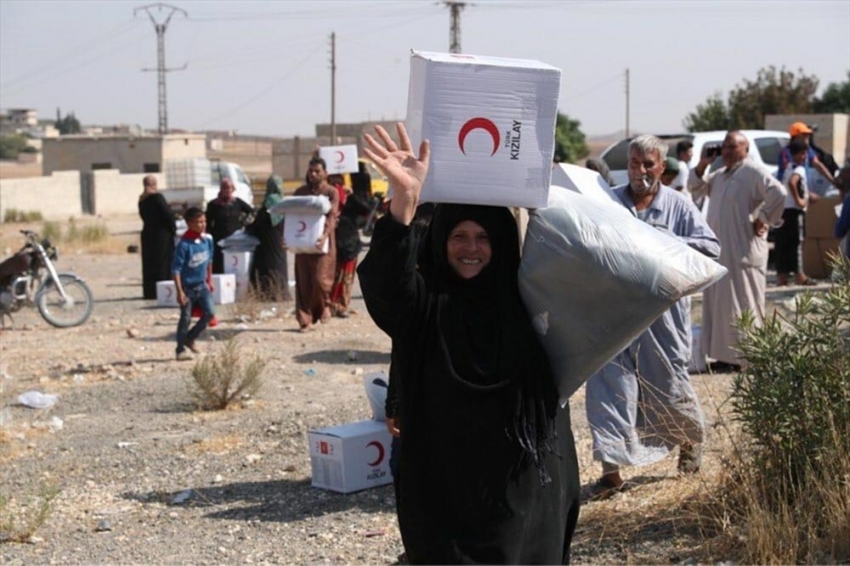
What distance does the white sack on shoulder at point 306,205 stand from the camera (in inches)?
514

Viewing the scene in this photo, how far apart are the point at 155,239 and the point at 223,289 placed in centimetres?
199

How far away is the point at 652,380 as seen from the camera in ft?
20.6

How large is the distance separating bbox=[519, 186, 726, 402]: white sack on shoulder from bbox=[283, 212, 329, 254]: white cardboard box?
9.45 m

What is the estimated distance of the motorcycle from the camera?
14844 millimetres

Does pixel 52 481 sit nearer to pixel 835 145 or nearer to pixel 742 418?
pixel 742 418

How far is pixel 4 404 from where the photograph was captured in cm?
1027

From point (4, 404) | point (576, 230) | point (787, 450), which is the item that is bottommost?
point (4, 404)

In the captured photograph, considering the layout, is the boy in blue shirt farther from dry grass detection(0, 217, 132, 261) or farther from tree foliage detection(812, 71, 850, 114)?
tree foliage detection(812, 71, 850, 114)

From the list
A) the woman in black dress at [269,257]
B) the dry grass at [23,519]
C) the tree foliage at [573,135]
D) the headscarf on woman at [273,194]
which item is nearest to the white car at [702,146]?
the headscarf on woman at [273,194]

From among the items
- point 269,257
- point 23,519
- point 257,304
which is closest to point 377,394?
point 23,519

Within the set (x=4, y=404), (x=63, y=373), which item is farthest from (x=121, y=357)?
(x=4, y=404)

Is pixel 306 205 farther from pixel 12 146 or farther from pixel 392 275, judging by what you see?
pixel 12 146

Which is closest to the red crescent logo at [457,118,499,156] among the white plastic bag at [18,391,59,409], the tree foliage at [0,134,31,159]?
the white plastic bag at [18,391,59,409]

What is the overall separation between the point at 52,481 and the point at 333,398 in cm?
270
